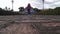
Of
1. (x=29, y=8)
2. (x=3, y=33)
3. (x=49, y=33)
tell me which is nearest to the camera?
(x=49, y=33)

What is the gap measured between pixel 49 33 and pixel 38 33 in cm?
22

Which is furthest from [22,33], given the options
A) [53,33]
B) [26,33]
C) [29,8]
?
[29,8]

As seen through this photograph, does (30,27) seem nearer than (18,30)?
No

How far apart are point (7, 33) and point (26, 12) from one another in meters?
13.3

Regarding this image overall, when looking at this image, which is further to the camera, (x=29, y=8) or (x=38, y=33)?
(x=29, y=8)

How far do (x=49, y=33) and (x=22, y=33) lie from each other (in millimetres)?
551

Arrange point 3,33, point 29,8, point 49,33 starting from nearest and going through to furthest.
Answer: point 49,33, point 3,33, point 29,8

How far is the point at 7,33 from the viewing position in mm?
4066

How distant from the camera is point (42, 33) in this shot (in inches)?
151

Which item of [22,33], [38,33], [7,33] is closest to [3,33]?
[7,33]

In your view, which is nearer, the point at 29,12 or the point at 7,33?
the point at 7,33

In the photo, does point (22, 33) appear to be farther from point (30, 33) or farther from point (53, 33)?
point (53, 33)

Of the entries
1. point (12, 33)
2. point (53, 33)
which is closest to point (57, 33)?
point (53, 33)

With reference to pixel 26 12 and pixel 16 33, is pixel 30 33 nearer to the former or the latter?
pixel 16 33
